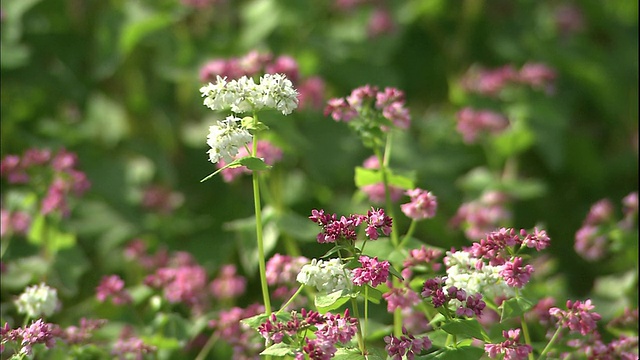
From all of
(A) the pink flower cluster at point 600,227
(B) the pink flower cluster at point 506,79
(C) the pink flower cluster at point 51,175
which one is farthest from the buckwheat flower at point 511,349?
(B) the pink flower cluster at point 506,79

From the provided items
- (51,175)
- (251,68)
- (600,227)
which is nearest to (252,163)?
(251,68)

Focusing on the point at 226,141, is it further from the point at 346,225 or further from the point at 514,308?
the point at 514,308

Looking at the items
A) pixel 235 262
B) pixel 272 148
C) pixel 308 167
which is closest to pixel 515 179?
pixel 308 167

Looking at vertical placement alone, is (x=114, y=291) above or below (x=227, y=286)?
below

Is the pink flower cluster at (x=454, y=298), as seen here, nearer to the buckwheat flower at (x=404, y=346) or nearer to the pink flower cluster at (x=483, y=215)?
the buckwheat flower at (x=404, y=346)

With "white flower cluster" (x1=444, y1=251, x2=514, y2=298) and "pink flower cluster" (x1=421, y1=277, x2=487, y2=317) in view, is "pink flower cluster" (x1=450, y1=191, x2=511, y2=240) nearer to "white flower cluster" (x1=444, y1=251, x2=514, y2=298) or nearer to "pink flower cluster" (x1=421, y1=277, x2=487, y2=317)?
"white flower cluster" (x1=444, y1=251, x2=514, y2=298)

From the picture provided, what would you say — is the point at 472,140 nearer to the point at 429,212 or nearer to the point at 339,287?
the point at 429,212
